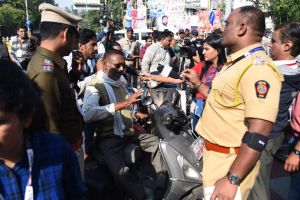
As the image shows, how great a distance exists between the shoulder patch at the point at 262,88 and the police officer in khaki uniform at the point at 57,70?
1.16 m

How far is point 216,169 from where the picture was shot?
205cm

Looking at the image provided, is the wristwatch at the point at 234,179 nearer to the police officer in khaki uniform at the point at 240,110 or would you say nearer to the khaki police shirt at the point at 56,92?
the police officer in khaki uniform at the point at 240,110

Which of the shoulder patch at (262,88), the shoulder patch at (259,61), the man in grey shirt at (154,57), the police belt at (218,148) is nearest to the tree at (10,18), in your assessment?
the man in grey shirt at (154,57)

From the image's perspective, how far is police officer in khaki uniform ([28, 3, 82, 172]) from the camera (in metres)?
2.10

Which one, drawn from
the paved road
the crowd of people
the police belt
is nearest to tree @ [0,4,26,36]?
the paved road

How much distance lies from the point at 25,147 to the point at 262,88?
3.72 feet

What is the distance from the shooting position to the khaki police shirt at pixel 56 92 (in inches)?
81.7

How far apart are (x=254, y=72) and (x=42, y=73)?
4.01 ft

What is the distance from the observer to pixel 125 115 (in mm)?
3139

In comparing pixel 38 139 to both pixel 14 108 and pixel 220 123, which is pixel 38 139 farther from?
pixel 220 123

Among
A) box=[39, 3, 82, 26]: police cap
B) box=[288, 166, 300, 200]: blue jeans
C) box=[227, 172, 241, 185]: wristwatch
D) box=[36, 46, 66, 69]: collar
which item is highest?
box=[39, 3, 82, 26]: police cap

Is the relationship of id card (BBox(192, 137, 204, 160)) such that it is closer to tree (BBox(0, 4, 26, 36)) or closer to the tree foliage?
the tree foliage

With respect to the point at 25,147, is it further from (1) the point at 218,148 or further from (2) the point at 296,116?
(2) the point at 296,116

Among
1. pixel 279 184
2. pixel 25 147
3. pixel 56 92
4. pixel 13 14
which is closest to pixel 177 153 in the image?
pixel 56 92
